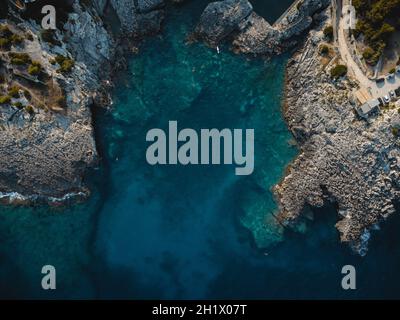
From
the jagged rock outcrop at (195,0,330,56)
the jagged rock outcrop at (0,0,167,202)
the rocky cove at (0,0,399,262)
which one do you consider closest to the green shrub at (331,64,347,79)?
the rocky cove at (0,0,399,262)

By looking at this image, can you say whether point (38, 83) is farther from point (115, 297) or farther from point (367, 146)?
point (367, 146)

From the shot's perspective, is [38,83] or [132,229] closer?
[38,83]

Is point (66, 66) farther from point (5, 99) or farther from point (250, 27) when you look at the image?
point (250, 27)

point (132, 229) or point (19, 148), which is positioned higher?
point (19, 148)

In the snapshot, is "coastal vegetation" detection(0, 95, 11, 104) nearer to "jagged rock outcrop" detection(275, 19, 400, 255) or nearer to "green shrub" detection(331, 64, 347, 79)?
"jagged rock outcrop" detection(275, 19, 400, 255)

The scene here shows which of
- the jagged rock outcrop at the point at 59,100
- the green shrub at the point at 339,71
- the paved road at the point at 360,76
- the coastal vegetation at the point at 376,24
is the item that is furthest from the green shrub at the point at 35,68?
the coastal vegetation at the point at 376,24

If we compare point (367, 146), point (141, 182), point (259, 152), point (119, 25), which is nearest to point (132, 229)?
point (141, 182)
